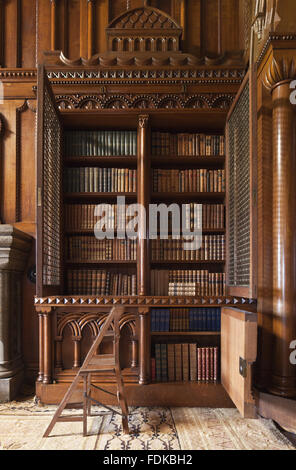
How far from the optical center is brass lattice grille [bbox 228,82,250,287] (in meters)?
2.73

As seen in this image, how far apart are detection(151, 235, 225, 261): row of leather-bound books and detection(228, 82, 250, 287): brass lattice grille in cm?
15

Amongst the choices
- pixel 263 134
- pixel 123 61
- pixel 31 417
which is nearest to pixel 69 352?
pixel 31 417

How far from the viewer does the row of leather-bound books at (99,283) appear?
11.0 ft

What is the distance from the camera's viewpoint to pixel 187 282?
10.9 feet

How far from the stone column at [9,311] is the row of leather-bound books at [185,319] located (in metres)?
1.16

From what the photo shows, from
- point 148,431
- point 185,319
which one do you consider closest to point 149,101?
point 185,319

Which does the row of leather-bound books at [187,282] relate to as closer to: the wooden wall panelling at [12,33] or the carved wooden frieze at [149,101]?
the carved wooden frieze at [149,101]

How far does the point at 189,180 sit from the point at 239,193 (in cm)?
60

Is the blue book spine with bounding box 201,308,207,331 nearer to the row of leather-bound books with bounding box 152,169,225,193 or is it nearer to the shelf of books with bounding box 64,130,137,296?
the shelf of books with bounding box 64,130,137,296

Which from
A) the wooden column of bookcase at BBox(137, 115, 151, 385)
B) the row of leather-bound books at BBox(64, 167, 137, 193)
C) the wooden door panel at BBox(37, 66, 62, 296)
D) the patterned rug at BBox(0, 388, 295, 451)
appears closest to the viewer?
the patterned rug at BBox(0, 388, 295, 451)

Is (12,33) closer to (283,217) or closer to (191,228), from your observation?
(191,228)

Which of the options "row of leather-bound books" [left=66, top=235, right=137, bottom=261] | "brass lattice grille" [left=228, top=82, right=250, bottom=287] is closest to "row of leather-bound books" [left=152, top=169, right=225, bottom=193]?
"brass lattice grille" [left=228, top=82, right=250, bottom=287]

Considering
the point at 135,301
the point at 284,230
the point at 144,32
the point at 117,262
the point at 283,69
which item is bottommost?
the point at 135,301

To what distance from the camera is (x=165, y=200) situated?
11.7ft
